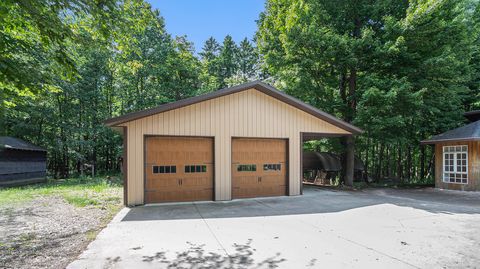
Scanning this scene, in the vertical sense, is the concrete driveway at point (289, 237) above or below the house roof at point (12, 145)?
below

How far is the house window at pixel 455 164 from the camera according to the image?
479 inches

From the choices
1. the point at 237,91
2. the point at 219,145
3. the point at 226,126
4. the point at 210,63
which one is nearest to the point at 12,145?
the point at 219,145

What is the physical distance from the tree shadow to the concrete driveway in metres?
→ 0.01

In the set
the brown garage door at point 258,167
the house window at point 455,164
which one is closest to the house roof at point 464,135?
the house window at point 455,164

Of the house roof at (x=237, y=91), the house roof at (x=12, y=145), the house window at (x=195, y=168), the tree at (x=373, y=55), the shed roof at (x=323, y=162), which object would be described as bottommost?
the shed roof at (x=323, y=162)

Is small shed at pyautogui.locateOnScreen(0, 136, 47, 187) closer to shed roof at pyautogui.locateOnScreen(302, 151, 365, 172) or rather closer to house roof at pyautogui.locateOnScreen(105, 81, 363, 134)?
house roof at pyautogui.locateOnScreen(105, 81, 363, 134)

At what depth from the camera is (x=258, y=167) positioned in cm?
1014

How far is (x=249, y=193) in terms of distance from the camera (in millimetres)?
9922

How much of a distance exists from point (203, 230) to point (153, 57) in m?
19.4

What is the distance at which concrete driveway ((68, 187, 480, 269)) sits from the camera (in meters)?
4.12

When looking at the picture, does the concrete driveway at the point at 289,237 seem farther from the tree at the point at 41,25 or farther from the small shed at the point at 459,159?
the small shed at the point at 459,159

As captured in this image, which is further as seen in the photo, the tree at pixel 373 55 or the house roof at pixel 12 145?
the house roof at pixel 12 145

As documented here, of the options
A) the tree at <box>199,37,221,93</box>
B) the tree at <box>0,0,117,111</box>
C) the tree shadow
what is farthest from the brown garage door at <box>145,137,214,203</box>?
the tree at <box>199,37,221,93</box>

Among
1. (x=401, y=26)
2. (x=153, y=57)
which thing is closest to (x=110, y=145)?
(x=153, y=57)
